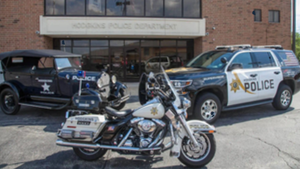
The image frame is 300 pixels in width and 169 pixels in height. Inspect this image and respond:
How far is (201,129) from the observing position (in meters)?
3.44

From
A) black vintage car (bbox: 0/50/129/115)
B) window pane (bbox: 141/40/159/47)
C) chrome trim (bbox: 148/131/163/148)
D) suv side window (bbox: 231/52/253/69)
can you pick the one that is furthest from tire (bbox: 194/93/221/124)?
window pane (bbox: 141/40/159/47)

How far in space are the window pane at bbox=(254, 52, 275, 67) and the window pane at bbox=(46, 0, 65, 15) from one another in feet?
38.3

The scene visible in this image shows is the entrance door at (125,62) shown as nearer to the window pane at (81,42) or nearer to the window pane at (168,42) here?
the window pane at (81,42)

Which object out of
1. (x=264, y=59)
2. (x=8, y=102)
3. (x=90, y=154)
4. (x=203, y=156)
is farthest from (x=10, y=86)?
(x=264, y=59)

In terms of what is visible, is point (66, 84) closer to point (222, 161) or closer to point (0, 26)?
point (222, 161)

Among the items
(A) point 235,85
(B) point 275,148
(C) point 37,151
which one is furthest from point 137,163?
(A) point 235,85

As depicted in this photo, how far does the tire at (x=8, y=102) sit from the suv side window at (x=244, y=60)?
22.1 ft

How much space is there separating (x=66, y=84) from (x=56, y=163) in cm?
317

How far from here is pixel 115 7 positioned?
46.7 feet

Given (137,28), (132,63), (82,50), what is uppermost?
(137,28)

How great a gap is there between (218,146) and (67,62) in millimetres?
5328

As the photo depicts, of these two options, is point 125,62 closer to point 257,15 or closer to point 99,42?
point 99,42

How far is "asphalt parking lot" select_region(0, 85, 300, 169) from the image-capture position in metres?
3.70

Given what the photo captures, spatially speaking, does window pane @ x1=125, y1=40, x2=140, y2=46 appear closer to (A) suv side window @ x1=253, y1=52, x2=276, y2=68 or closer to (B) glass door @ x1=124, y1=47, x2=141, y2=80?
(B) glass door @ x1=124, y1=47, x2=141, y2=80
